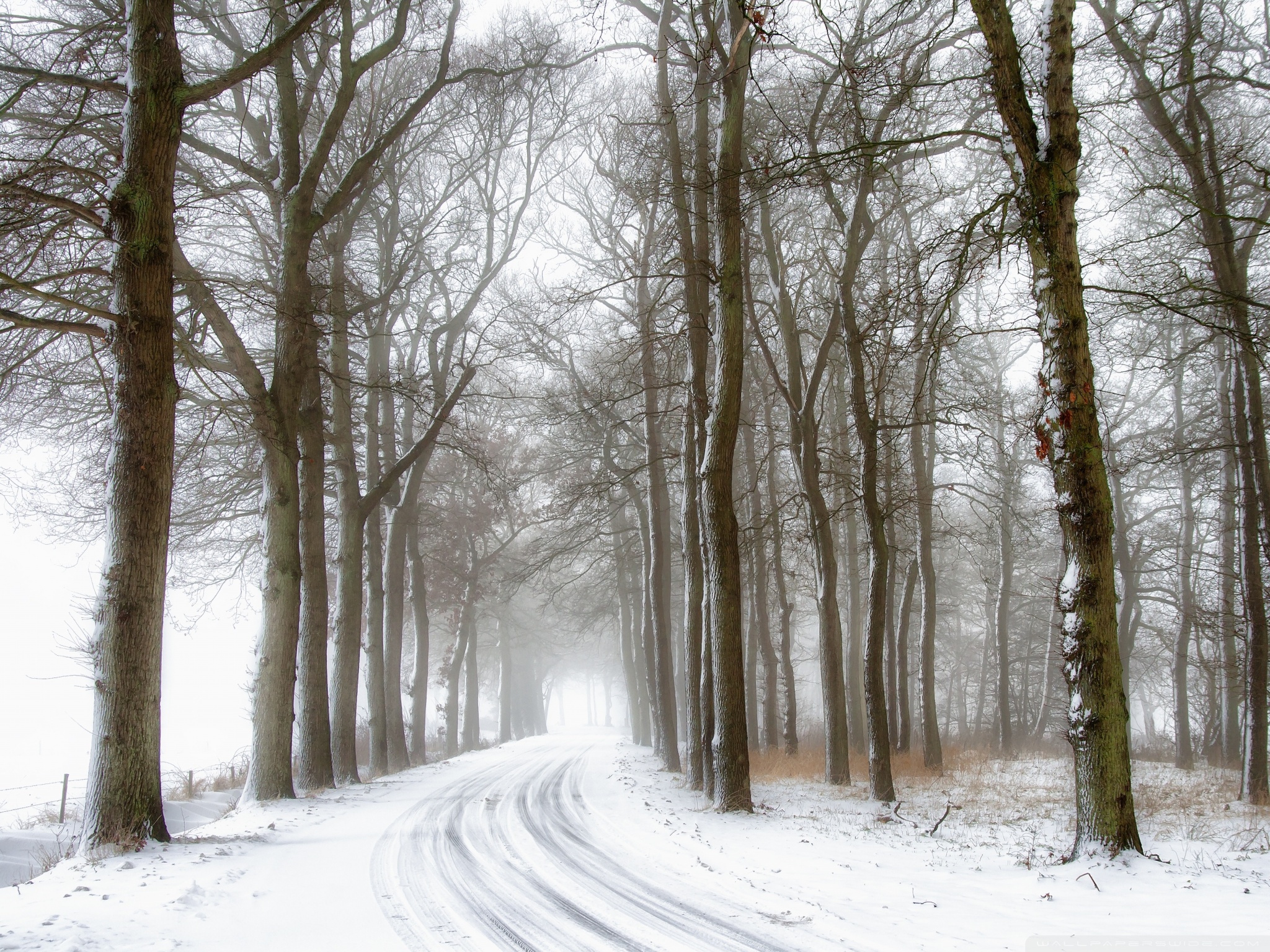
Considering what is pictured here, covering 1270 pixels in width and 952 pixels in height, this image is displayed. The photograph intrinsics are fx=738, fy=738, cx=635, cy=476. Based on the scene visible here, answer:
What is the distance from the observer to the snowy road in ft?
13.9

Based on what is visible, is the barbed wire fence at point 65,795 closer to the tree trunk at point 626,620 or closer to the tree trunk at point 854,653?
the tree trunk at point 626,620

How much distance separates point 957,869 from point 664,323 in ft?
33.3

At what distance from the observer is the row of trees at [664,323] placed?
20.2 feet

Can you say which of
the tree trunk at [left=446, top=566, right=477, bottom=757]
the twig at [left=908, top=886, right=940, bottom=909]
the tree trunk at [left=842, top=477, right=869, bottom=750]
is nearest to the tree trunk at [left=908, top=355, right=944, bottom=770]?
the tree trunk at [left=842, top=477, right=869, bottom=750]

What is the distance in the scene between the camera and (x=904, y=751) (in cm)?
1597

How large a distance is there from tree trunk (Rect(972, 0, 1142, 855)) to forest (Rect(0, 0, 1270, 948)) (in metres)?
0.03

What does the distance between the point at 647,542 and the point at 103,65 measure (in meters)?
12.7

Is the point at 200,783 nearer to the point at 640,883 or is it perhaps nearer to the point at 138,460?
the point at 138,460

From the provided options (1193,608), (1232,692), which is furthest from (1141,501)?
(1232,692)

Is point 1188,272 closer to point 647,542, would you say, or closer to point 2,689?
point 647,542

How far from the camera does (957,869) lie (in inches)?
219

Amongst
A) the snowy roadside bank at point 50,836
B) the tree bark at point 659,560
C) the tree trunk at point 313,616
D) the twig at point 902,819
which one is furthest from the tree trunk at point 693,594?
the snowy roadside bank at point 50,836

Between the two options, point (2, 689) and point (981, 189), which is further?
point (2, 689)

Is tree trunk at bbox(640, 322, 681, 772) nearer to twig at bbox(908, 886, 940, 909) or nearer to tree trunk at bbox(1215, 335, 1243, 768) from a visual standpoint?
tree trunk at bbox(1215, 335, 1243, 768)
